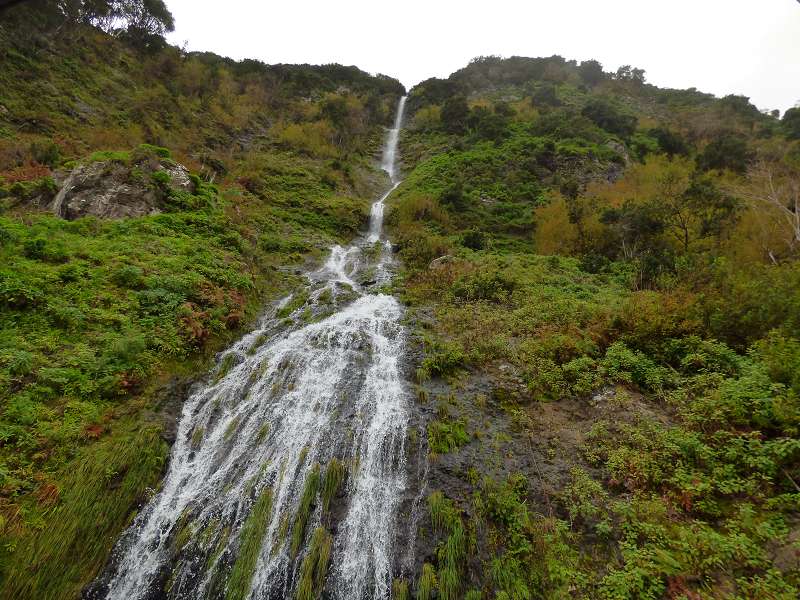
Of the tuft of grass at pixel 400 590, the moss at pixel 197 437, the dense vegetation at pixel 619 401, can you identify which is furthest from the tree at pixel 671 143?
the moss at pixel 197 437

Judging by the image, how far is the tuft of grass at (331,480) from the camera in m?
6.88

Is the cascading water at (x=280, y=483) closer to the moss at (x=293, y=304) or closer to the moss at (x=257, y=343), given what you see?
the moss at (x=257, y=343)

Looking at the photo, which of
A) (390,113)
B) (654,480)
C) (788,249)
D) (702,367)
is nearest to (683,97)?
(390,113)

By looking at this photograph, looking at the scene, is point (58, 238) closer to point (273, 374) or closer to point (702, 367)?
point (273, 374)

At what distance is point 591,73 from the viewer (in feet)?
183

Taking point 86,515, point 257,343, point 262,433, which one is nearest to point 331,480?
point 262,433

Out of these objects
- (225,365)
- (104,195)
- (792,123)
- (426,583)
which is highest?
(792,123)

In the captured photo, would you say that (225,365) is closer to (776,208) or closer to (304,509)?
(304,509)

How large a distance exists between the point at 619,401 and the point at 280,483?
7.40 meters

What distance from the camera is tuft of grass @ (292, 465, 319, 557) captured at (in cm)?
634

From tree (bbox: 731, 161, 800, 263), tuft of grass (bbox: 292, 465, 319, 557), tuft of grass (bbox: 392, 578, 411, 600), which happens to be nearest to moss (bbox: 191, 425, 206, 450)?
tuft of grass (bbox: 292, 465, 319, 557)

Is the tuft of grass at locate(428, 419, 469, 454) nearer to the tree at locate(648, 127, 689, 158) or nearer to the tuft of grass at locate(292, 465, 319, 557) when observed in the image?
the tuft of grass at locate(292, 465, 319, 557)

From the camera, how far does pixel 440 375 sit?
990cm

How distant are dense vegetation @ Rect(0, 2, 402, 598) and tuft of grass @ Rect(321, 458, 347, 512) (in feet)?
10.8
